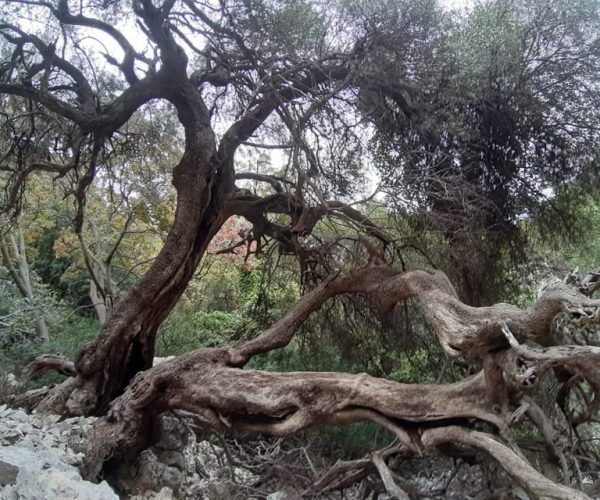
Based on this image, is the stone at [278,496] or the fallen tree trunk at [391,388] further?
the stone at [278,496]

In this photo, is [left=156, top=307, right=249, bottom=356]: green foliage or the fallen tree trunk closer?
the fallen tree trunk

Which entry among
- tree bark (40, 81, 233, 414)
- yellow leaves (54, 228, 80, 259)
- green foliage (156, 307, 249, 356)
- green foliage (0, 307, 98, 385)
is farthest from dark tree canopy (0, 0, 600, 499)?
yellow leaves (54, 228, 80, 259)

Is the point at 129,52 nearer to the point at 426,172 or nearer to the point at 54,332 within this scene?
the point at 426,172

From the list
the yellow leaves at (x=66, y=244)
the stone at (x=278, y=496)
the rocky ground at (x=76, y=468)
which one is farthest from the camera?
the yellow leaves at (x=66, y=244)

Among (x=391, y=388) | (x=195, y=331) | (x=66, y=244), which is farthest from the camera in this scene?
(x=66, y=244)

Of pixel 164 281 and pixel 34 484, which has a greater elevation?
pixel 164 281

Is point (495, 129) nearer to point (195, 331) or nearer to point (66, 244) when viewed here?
point (195, 331)

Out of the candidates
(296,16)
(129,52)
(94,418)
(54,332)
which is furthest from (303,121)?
(54,332)

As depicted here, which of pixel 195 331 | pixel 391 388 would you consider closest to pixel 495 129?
pixel 391 388

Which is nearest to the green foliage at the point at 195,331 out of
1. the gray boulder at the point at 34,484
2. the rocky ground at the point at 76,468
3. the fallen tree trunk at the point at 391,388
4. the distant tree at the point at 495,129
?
the rocky ground at the point at 76,468

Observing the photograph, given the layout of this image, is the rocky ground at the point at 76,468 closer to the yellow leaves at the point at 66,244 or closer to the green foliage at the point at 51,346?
the green foliage at the point at 51,346

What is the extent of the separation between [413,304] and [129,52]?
13.9 ft

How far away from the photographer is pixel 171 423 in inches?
252

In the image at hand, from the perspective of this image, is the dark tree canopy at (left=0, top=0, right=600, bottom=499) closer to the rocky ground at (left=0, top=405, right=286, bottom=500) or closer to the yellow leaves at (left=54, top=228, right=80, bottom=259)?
the rocky ground at (left=0, top=405, right=286, bottom=500)
